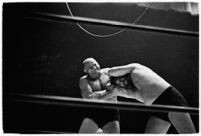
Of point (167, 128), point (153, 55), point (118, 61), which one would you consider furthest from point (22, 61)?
point (167, 128)

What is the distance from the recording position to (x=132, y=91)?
1510mm

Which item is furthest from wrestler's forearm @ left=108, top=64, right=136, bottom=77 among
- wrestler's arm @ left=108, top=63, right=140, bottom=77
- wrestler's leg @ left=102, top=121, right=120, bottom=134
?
wrestler's leg @ left=102, top=121, right=120, bottom=134

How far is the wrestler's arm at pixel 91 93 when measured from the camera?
1.47 meters

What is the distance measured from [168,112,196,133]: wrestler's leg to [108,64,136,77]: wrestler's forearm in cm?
25

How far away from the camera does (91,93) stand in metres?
1.49

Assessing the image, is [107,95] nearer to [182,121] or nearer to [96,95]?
[96,95]

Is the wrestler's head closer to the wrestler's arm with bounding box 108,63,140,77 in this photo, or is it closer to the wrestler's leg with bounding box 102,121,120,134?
the wrestler's arm with bounding box 108,63,140,77

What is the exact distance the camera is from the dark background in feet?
4.63

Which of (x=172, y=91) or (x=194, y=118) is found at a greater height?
(x=172, y=91)

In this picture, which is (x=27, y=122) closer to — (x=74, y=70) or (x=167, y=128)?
(x=74, y=70)

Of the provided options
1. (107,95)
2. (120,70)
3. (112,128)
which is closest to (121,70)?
(120,70)

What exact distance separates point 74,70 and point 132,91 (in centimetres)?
27

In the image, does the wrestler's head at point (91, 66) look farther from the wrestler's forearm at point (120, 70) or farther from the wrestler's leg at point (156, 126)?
the wrestler's leg at point (156, 126)

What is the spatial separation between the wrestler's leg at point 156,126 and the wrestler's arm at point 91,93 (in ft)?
0.62
